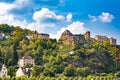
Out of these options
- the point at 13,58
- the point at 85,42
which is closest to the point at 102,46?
the point at 85,42

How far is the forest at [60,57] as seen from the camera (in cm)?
9119

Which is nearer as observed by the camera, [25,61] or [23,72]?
[23,72]

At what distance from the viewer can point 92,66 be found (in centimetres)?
9950

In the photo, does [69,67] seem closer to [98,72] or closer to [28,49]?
[98,72]

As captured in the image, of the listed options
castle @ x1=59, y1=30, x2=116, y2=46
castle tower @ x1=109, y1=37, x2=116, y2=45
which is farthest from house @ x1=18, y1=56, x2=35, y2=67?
castle tower @ x1=109, y1=37, x2=116, y2=45

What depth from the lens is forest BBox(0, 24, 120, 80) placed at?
91.2 meters

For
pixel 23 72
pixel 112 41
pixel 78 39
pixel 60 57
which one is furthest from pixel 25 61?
pixel 112 41

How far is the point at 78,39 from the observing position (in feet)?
403

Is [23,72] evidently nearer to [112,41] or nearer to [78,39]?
[78,39]

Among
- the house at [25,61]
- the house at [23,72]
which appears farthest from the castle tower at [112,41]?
the house at [23,72]

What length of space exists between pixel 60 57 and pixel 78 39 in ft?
81.6

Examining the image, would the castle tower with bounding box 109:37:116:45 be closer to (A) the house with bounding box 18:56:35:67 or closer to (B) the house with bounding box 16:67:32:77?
(A) the house with bounding box 18:56:35:67

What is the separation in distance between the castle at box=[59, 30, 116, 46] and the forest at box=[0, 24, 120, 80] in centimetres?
272

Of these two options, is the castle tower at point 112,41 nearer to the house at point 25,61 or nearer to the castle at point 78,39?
the castle at point 78,39
